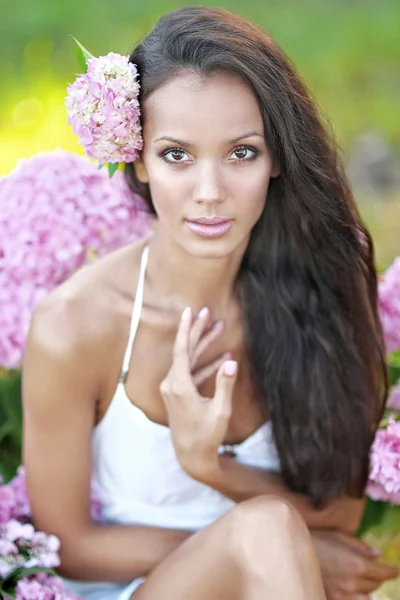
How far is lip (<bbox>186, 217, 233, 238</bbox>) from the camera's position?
2205 millimetres

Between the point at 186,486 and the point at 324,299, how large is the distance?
603 mm

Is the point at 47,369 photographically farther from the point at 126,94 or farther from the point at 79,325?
the point at 126,94

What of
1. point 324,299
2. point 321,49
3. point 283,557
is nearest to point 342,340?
point 324,299

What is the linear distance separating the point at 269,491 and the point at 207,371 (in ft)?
1.25

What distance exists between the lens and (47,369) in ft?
7.72

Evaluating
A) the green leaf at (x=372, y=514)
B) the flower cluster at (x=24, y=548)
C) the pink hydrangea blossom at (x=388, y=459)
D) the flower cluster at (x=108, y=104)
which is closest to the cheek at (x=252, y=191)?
the flower cluster at (x=108, y=104)

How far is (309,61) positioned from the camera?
6.29m

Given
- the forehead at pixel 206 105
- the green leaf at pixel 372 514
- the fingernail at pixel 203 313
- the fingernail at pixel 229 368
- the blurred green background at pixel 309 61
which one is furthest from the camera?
the blurred green background at pixel 309 61

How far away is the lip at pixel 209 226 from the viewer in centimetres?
221

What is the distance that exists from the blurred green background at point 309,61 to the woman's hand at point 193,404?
274 cm

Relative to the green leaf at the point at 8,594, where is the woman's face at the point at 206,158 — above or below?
above

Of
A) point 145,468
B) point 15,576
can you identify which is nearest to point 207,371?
point 145,468

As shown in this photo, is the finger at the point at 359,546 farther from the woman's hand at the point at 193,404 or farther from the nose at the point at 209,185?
the nose at the point at 209,185

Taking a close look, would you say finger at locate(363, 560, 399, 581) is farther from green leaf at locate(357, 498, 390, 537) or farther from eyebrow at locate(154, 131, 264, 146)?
eyebrow at locate(154, 131, 264, 146)
